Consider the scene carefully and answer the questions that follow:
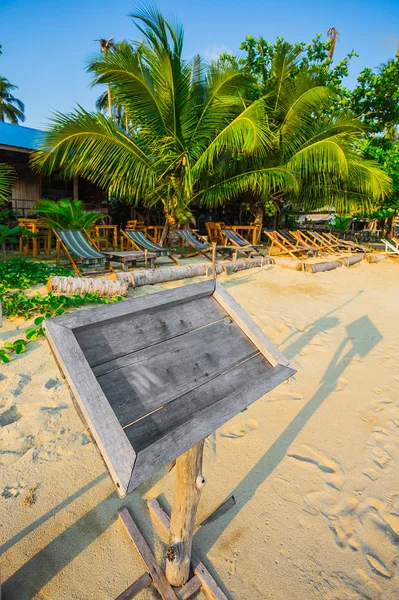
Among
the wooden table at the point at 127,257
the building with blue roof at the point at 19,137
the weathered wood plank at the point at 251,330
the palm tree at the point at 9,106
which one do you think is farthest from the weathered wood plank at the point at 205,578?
the palm tree at the point at 9,106

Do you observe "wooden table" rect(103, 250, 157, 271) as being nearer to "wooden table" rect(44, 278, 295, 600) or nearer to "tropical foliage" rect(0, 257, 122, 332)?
"tropical foliage" rect(0, 257, 122, 332)

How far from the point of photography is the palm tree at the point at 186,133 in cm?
773

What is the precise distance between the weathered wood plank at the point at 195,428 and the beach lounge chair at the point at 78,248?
5.02m

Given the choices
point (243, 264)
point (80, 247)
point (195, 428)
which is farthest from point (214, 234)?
point (195, 428)

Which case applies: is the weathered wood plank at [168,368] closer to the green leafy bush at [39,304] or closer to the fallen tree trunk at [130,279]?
the green leafy bush at [39,304]

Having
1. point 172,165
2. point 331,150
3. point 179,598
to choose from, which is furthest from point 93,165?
point 179,598

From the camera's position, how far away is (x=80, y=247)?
6195 millimetres

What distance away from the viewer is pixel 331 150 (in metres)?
9.27

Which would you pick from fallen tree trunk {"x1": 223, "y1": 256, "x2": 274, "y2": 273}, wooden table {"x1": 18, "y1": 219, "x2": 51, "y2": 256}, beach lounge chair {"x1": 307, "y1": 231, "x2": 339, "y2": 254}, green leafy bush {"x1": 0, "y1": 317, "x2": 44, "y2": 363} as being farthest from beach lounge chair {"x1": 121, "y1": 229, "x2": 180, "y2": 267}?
beach lounge chair {"x1": 307, "y1": 231, "x2": 339, "y2": 254}

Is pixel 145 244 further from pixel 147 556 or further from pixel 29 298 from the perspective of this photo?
pixel 147 556

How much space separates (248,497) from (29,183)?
11.7 m

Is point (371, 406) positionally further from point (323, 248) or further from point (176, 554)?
point (323, 248)

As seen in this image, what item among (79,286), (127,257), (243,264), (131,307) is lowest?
(79,286)

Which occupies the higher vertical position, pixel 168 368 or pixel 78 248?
pixel 168 368
